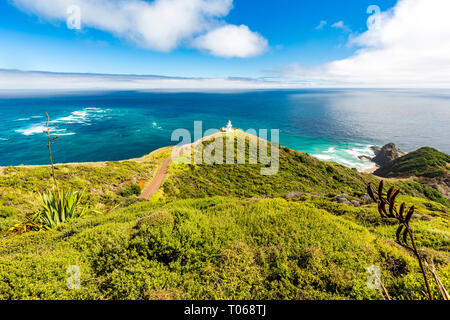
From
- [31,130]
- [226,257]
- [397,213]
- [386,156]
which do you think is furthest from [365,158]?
[31,130]

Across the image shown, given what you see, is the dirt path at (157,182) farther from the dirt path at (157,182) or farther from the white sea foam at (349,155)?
the white sea foam at (349,155)

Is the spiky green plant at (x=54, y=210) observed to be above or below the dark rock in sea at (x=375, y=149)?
above

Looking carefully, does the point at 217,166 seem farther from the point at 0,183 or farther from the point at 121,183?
the point at 0,183

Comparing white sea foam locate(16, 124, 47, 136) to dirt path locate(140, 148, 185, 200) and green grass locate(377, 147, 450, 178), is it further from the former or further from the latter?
green grass locate(377, 147, 450, 178)

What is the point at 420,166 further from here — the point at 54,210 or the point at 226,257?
the point at 54,210

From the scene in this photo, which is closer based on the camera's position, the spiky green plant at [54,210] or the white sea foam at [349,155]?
the spiky green plant at [54,210]

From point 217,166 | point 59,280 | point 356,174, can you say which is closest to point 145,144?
point 217,166

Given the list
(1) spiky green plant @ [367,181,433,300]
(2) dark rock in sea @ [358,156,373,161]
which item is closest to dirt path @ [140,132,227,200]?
(1) spiky green plant @ [367,181,433,300]

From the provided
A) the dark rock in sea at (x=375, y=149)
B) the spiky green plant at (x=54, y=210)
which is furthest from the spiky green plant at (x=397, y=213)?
the dark rock in sea at (x=375, y=149)

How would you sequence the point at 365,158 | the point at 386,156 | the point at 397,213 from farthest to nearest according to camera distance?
the point at 365,158
the point at 386,156
the point at 397,213

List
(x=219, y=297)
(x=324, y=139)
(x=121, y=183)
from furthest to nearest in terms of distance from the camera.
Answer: (x=324, y=139) → (x=121, y=183) → (x=219, y=297)
